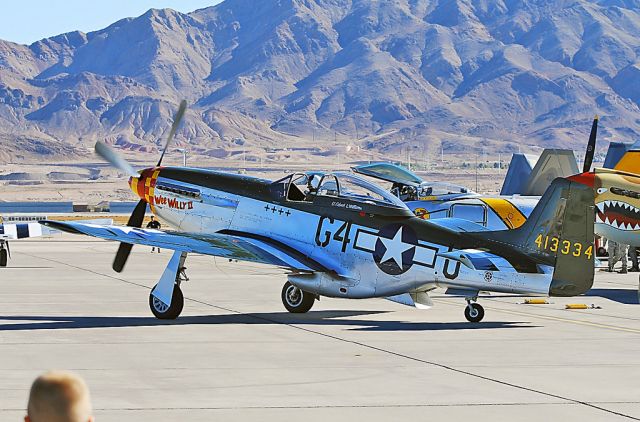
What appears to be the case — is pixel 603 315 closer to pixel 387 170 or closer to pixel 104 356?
pixel 104 356

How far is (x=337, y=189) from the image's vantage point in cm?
1886

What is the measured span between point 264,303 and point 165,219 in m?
3.14

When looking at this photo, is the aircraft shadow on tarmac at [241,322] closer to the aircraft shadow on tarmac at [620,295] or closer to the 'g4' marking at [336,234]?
the 'g4' marking at [336,234]

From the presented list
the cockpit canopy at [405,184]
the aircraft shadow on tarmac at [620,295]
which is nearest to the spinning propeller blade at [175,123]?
the aircraft shadow on tarmac at [620,295]

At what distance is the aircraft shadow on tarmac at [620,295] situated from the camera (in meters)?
24.8

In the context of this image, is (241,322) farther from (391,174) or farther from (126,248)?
(391,174)

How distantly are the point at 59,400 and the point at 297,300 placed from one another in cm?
1548

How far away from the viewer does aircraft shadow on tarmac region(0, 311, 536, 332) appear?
17891 millimetres

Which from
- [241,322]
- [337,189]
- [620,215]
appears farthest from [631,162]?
[241,322]

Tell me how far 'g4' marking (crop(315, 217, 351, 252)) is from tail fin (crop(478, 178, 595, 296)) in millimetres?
2096

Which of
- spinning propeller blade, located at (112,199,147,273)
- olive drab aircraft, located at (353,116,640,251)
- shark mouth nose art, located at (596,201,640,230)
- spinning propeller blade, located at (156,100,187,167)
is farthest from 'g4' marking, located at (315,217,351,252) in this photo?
shark mouth nose art, located at (596,201,640,230)

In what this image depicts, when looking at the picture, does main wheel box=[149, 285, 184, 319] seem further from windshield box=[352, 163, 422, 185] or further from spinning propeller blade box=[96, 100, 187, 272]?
windshield box=[352, 163, 422, 185]

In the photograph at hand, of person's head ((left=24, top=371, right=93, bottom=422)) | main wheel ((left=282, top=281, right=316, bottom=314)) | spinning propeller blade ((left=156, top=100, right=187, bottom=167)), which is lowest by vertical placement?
person's head ((left=24, top=371, right=93, bottom=422))

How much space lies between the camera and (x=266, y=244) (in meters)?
19.0
